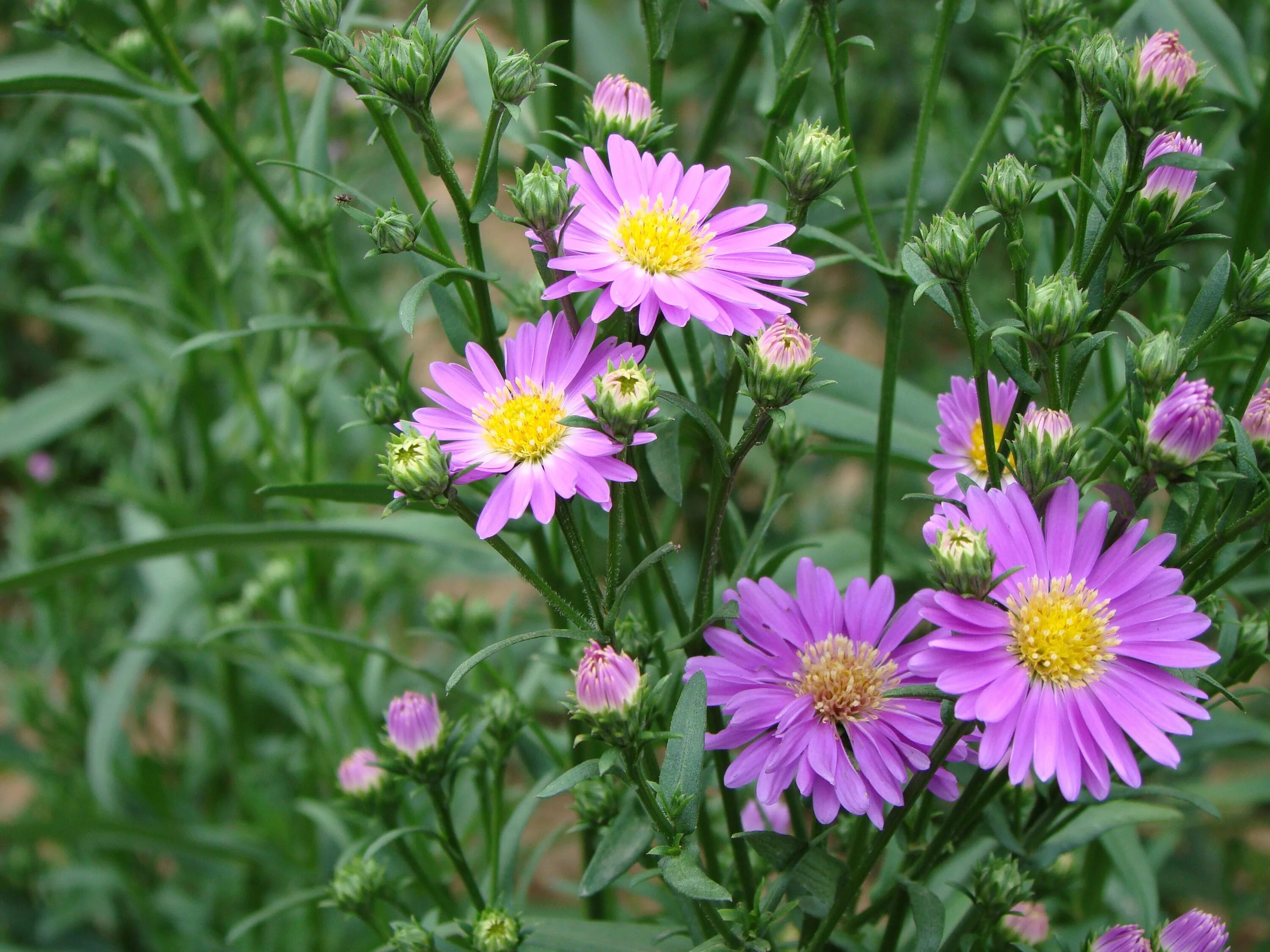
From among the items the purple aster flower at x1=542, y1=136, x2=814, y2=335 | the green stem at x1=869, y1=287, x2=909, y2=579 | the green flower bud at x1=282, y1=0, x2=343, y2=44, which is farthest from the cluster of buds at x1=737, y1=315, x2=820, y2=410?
the green flower bud at x1=282, y1=0, x2=343, y2=44

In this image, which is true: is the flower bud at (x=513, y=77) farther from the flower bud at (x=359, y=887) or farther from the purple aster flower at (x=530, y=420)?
the flower bud at (x=359, y=887)

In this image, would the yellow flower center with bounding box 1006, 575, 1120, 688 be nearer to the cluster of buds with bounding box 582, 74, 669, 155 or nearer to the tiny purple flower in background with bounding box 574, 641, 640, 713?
the tiny purple flower in background with bounding box 574, 641, 640, 713

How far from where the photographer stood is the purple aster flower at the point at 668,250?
0.51 m

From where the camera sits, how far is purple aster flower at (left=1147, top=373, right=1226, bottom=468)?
0.46 meters

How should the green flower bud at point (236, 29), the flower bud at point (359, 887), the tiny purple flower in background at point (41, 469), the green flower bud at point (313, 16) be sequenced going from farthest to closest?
the tiny purple flower in background at point (41, 469) < the green flower bud at point (236, 29) < the flower bud at point (359, 887) < the green flower bud at point (313, 16)

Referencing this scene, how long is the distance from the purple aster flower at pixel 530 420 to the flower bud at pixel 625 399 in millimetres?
14

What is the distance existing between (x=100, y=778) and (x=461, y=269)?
919 mm

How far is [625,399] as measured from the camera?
0.47 metres

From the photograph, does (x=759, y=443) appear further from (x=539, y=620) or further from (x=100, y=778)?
(x=100, y=778)

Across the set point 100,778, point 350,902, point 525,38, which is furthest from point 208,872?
point 525,38

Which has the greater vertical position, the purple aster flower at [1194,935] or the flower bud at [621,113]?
the flower bud at [621,113]

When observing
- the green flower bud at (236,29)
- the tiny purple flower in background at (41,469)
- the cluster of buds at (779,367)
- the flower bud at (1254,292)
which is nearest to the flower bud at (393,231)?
the cluster of buds at (779,367)

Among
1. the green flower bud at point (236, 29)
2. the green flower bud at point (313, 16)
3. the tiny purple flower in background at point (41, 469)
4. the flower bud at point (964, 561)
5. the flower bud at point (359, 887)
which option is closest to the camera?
the flower bud at point (964, 561)

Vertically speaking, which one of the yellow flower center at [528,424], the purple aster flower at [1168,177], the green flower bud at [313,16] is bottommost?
the yellow flower center at [528,424]
